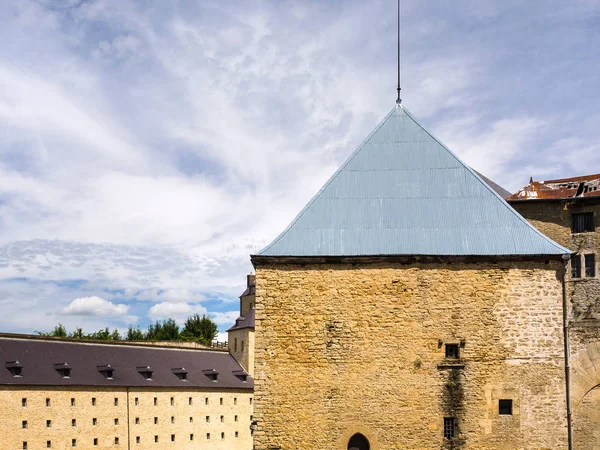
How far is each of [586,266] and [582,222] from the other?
122 centimetres

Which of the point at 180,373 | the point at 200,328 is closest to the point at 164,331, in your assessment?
the point at 200,328

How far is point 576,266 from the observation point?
18922 mm

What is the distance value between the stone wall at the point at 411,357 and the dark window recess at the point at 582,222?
4.24 m

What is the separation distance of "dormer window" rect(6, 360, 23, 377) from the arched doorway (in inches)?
1119

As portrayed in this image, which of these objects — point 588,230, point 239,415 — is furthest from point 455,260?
point 239,415

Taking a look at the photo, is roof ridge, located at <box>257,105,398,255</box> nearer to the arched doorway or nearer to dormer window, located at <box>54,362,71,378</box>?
the arched doorway

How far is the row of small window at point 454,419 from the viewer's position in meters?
14.9

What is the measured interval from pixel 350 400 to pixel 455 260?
381 cm

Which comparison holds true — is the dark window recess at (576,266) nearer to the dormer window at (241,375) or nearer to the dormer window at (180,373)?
the dormer window at (180,373)

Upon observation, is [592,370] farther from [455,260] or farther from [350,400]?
[350,400]

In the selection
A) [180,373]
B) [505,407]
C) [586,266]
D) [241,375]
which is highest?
[586,266]

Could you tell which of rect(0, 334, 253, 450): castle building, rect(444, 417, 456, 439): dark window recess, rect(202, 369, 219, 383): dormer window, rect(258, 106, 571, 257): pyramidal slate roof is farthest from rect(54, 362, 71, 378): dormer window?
rect(444, 417, 456, 439): dark window recess

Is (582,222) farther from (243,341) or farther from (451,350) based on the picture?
(243,341)

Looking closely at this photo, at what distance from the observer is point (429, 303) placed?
15406 millimetres
